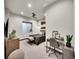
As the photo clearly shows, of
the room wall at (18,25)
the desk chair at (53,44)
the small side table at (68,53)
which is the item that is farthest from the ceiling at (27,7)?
the small side table at (68,53)

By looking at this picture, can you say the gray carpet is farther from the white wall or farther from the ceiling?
the ceiling

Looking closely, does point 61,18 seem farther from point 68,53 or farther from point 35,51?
point 35,51

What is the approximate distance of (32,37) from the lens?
70.6 inches

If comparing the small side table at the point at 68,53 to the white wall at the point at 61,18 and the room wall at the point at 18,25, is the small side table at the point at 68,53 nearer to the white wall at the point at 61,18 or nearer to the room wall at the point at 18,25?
the white wall at the point at 61,18

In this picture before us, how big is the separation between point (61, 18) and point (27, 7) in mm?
797

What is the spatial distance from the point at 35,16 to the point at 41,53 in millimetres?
894

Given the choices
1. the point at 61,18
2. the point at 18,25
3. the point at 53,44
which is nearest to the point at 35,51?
the point at 53,44

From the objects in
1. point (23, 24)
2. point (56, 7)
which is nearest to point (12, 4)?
point (23, 24)

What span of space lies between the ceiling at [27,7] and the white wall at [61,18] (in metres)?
0.16

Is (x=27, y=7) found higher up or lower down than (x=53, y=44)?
higher up

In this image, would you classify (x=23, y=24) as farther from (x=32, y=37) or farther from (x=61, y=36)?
(x=61, y=36)

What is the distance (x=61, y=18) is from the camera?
1.76 meters
